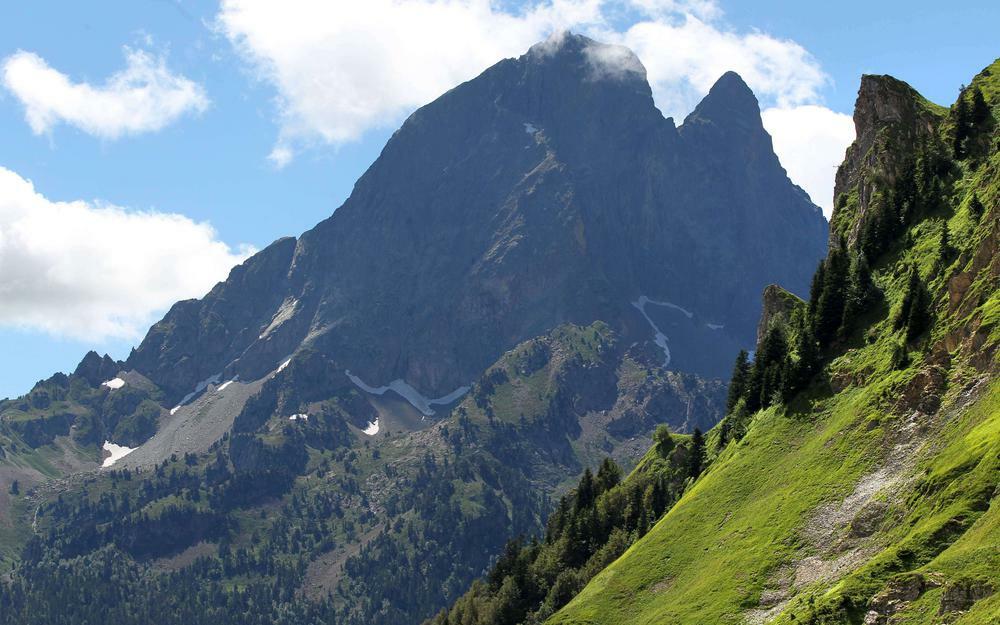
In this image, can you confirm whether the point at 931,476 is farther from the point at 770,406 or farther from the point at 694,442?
the point at 694,442

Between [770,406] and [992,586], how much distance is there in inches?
3026

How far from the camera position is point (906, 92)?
185125 mm

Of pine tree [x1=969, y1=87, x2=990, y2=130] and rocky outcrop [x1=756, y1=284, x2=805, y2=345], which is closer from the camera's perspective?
pine tree [x1=969, y1=87, x2=990, y2=130]

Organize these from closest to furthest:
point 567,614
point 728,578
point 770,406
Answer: point 728,578 < point 567,614 < point 770,406

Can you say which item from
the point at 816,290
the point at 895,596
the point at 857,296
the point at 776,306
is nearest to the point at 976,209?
the point at 857,296

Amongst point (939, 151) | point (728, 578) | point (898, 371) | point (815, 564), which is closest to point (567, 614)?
point (728, 578)

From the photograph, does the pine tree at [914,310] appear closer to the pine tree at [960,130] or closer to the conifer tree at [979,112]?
the pine tree at [960,130]

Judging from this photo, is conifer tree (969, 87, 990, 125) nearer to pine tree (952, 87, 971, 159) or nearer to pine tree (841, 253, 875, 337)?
pine tree (952, 87, 971, 159)

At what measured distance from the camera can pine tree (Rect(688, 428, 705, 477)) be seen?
171m

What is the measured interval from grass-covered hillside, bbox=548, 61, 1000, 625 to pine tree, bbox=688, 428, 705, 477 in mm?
3181

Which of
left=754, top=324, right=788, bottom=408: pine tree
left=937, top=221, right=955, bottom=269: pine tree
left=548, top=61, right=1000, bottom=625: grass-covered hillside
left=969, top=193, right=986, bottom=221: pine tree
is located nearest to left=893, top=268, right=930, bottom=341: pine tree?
left=548, top=61, right=1000, bottom=625: grass-covered hillside

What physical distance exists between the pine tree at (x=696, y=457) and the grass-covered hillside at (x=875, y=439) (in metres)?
3.18

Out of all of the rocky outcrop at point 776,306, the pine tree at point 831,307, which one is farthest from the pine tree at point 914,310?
the rocky outcrop at point 776,306

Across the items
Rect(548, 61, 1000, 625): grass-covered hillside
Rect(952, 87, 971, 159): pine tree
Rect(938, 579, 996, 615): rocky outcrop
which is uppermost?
Rect(952, 87, 971, 159): pine tree
